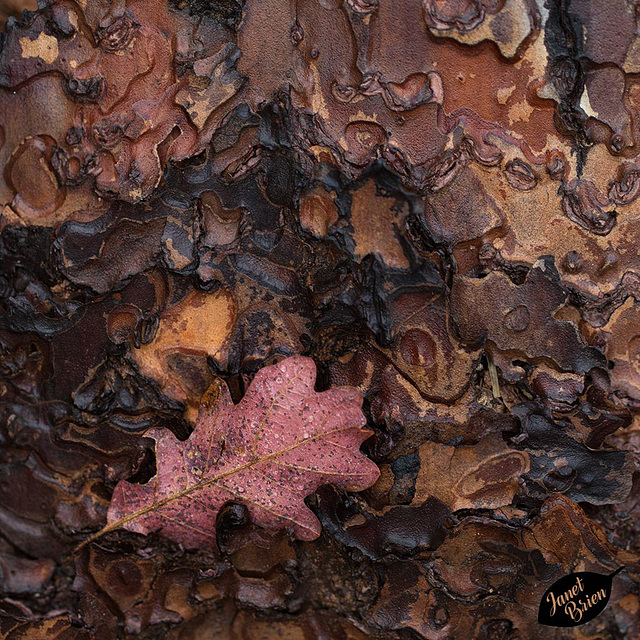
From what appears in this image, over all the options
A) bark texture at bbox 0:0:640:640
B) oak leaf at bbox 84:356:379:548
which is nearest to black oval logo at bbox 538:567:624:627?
bark texture at bbox 0:0:640:640

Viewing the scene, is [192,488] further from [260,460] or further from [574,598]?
[574,598]

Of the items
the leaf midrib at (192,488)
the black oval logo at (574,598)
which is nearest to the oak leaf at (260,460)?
the leaf midrib at (192,488)

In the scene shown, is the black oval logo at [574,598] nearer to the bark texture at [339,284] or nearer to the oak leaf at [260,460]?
the bark texture at [339,284]

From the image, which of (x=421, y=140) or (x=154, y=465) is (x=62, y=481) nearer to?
(x=154, y=465)

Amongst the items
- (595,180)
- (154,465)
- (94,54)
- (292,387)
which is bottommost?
(154,465)

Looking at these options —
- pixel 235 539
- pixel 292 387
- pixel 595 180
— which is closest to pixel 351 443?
pixel 292 387

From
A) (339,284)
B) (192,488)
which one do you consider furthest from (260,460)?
(339,284)
